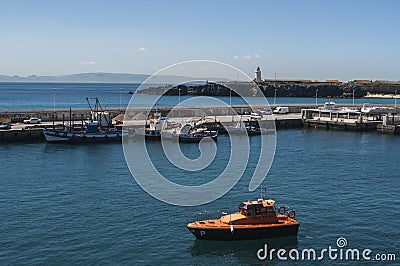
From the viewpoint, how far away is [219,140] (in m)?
64.6

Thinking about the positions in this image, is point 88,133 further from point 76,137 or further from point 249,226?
point 249,226

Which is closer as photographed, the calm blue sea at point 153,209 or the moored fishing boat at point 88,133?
the calm blue sea at point 153,209

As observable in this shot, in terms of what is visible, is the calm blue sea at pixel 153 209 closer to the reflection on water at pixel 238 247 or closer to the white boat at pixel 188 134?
the reflection on water at pixel 238 247

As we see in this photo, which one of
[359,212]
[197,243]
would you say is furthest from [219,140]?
[197,243]

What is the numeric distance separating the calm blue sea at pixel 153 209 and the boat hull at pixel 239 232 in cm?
34

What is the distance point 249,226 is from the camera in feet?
84.3

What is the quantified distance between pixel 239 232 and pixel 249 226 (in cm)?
62

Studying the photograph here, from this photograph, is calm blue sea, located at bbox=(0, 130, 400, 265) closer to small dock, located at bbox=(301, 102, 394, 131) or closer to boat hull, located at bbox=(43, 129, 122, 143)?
boat hull, located at bbox=(43, 129, 122, 143)

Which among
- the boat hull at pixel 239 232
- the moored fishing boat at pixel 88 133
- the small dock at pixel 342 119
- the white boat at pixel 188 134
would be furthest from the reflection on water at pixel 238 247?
the small dock at pixel 342 119

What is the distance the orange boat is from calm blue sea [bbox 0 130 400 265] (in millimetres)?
428

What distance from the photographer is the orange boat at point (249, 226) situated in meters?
25.4

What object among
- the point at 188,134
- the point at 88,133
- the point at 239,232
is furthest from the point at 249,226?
the point at 88,133

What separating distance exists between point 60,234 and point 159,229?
5.29m

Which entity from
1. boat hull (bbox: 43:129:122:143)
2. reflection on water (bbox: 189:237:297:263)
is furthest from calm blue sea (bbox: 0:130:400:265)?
boat hull (bbox: 43:129:122:143)
